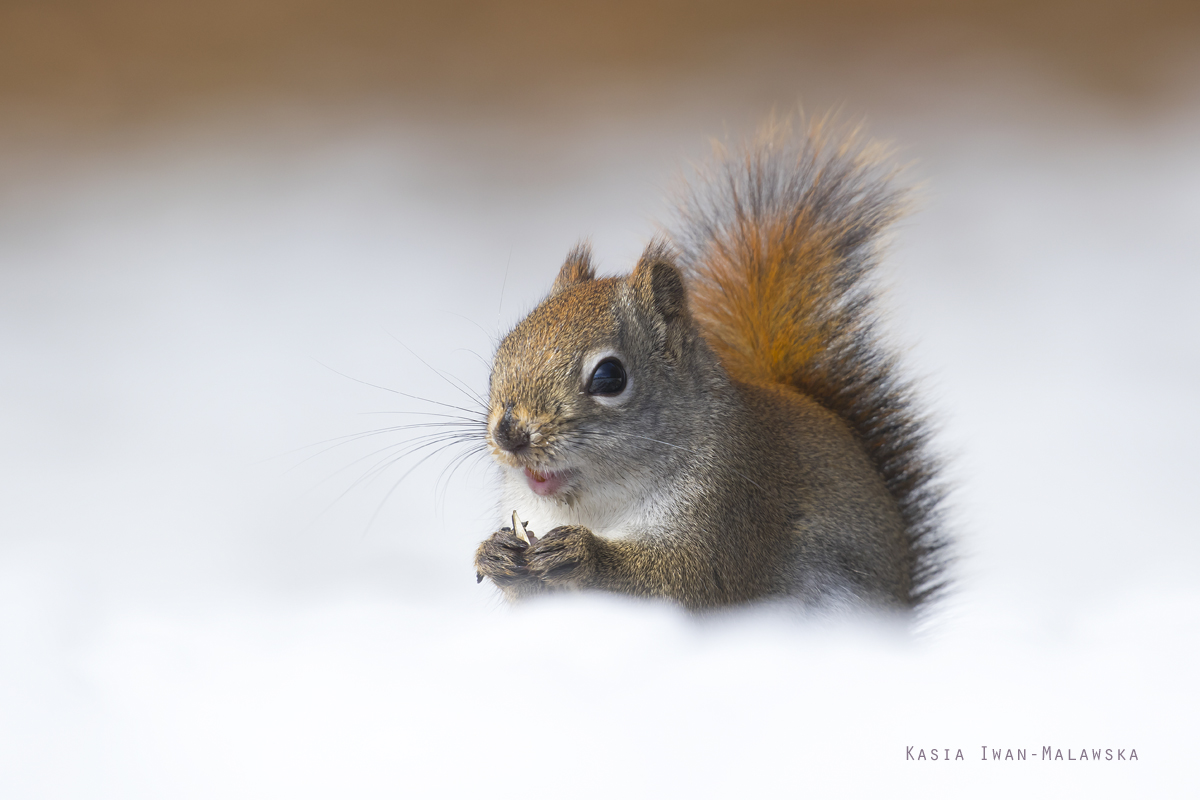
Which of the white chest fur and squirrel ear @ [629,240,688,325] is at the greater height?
squirrel ear @ [629,240,688,325]

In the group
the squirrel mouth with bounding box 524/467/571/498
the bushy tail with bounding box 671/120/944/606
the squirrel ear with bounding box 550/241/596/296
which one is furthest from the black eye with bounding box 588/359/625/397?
the bushy tail with bounding box 671/120/944/606

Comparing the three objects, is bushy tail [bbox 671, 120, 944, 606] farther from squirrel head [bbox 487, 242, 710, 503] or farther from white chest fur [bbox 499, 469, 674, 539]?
white chest fur [bbox 499, 469, 674, 539]

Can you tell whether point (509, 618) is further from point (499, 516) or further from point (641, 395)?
point (641, 395)

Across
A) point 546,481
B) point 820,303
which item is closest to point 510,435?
point 546,481

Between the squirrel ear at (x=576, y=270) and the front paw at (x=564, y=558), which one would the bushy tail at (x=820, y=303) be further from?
the front paw at (x=564, y=558)

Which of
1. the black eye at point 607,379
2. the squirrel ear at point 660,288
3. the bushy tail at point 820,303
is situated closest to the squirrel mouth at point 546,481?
the black eye at point 607,379

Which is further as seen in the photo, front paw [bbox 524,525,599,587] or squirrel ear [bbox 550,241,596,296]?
A: squirrel ear [bbox 550,241,596,296]
